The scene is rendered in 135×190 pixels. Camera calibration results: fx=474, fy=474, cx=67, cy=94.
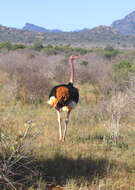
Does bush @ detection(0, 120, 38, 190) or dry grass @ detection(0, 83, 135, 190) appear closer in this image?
bush @ detection(0, 120, 38, 190)

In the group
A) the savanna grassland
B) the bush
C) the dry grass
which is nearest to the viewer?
the bush

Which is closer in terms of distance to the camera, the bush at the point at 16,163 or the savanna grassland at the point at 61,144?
the bush at the point at 16,163

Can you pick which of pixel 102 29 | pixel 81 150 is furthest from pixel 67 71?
pixel 102 29

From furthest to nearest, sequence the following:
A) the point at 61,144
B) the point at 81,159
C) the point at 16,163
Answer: the point at 61,144, the point at 81,159, the point at 16,163

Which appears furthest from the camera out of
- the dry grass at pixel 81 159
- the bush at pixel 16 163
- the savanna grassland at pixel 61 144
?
the dry grass at pixel 81 159

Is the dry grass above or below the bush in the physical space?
below

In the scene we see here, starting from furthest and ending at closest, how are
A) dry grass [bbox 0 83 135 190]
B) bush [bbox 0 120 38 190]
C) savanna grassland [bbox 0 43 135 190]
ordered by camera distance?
dry grass [bbox 0 83 135 190] → savanna grassland [bbox 0 43 135 190] → bush [bbox 0 120 38 190]

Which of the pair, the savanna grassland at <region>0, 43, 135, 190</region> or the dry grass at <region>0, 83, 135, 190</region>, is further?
the dry grass at <region>0, 83, 135, 190</region>

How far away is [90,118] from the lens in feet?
41.8

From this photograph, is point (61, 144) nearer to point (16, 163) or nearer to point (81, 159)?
point (81, 159)

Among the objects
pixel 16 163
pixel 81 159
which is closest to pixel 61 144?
pixel 81 159

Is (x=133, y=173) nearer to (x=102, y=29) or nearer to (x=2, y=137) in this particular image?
(x=2, y=137)

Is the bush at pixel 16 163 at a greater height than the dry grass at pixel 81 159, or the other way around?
the bush at pixel 16 163

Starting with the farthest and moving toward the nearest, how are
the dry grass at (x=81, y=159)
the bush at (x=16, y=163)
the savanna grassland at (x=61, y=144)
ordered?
the dry grass at (x=81, y=159) → the savanna grassland at (x=61, y=144) → the bush at (x=16, y=163)
